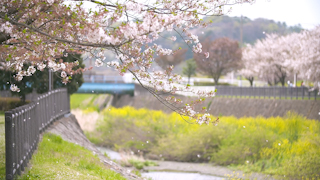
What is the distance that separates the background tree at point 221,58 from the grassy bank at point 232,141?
20.1 meters

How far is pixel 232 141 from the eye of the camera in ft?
69.6

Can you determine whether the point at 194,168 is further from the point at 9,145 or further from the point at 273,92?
the point at 9,145

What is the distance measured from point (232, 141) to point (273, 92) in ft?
40.2

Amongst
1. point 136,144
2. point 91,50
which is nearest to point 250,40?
point 136,144

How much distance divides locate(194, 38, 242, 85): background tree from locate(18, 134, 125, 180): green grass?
3743 centimetres

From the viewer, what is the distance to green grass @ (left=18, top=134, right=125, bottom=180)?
798 cm

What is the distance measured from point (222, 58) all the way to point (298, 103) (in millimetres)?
20923

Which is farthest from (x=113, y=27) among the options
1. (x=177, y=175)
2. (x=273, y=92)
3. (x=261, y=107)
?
(x=273, y=92)

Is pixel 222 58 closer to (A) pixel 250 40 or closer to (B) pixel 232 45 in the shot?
(B) pixel 232 45

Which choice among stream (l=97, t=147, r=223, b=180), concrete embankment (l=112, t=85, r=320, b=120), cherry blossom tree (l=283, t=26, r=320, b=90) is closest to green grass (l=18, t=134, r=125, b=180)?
stream (l=97, t=147, r=223, b=180)

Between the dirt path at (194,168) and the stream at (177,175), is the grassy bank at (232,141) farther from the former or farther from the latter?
the stream at (177,175)

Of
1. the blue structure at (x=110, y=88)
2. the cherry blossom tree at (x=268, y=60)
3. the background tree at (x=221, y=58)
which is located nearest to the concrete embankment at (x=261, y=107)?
the blue structure at (x=110, y=88)

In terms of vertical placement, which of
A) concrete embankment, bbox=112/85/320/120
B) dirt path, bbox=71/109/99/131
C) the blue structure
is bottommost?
dirt path, bbox=71/109/99/131

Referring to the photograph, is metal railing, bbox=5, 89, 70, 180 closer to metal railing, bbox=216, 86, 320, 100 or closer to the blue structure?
metal railing, bbox=216, 86, 320, 100
